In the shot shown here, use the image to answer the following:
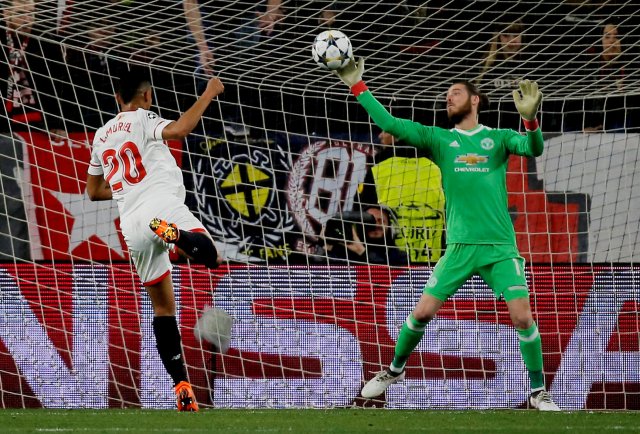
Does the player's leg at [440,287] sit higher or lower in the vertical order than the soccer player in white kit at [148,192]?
lower

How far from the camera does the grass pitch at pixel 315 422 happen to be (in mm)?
5385

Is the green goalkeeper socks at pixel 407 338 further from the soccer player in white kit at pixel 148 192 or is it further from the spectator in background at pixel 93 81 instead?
the spectator in background at pixel 93 81

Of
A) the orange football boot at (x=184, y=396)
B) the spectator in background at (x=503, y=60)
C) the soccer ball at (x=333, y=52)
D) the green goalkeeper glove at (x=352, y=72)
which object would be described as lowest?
the orange football boot at (x=184, y=396)

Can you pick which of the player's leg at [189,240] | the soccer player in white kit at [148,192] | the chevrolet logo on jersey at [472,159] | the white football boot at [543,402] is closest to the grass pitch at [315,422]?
the white football boot at [543,402]

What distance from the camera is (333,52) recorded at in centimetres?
637

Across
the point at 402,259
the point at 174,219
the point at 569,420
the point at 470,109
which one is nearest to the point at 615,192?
the point at 402,259

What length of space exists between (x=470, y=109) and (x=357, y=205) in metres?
2.29

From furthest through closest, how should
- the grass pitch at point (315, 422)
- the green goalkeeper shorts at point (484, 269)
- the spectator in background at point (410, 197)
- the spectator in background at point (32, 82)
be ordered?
1. the spectator in background at point (410, 197)
2. the spectator in background at point (32, 82)
3. the green goalkeeper shorts at point (484, 269)
4. the grass pitch at point (315, 422)

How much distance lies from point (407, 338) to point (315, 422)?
0.92m

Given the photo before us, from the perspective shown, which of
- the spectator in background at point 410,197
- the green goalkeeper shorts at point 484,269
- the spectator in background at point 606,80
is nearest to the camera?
the green goalkeeper shorts at point 484,269

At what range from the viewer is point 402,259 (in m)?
8.62

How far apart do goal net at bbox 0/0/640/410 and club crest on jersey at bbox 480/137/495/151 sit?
5.66ft

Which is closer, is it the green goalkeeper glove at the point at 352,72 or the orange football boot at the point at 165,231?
the orange football boot at the point at 165,231

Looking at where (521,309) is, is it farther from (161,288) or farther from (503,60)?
(503,60)
